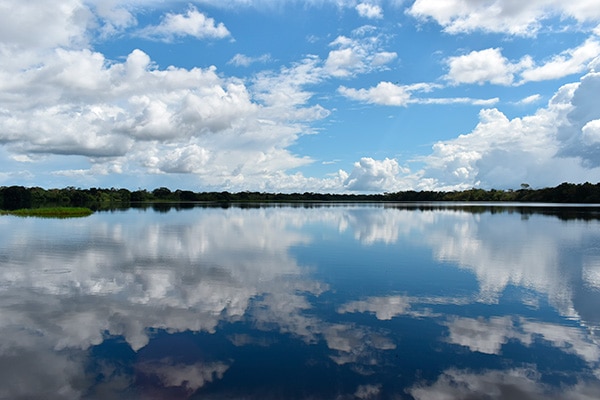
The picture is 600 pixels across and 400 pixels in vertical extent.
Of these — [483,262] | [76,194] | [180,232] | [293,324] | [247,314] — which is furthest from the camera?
[76,194]

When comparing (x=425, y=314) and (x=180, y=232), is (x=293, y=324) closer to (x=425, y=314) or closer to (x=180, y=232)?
(x=425, y=314)

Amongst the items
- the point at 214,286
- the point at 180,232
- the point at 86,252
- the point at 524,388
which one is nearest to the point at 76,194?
the point at 180,232

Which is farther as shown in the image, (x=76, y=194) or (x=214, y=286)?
(x=76, y=194)

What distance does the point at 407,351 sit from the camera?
10.3 meters

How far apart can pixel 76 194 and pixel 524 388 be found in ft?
614

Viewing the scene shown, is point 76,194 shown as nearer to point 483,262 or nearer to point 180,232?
point 180,232

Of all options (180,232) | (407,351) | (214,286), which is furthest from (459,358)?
A: (180,232)

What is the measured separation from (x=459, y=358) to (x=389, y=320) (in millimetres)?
2922

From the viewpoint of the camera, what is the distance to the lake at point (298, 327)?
28.5ft

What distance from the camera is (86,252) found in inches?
1029

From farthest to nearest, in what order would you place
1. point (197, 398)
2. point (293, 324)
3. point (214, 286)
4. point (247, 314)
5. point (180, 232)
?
point (180, 232) < point (214, 286) < point (247, 314) < point (293, 324) < point (197, 398)

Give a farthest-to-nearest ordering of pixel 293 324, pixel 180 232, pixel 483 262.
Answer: pixel 180 232
pixel 483 262
pixel 293 324

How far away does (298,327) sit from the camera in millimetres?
11992

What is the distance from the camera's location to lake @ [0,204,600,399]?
868 centimetres
